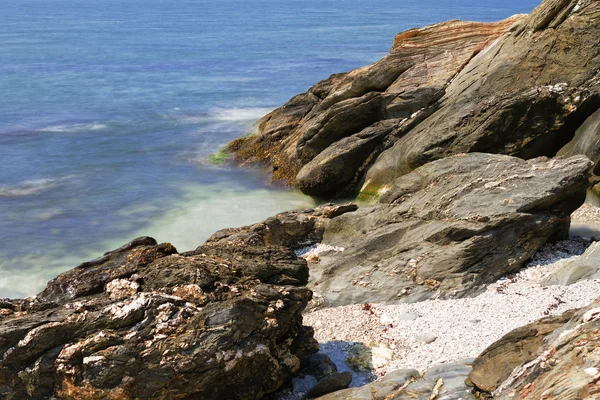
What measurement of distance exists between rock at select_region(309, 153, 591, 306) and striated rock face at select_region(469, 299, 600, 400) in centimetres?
575

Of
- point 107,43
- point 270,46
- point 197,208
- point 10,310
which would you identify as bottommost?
point 10,310

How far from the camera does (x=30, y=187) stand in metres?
36.5

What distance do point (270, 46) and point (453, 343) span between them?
8297cm

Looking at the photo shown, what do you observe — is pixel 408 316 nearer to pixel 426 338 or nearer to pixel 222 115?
pixel 426 338

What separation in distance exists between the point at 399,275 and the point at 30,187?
24.3m

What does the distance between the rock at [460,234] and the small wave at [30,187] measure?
1984cm

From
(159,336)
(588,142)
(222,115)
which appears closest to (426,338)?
(159,336)

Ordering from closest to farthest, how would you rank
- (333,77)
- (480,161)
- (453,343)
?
(453,343) < (480,161) < (333,77)

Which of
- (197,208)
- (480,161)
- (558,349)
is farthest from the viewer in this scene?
(197,208)

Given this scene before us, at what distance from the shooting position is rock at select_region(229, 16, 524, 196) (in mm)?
31484

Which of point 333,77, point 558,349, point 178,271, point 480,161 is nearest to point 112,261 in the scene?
point 178,271

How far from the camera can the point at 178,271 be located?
1451cm

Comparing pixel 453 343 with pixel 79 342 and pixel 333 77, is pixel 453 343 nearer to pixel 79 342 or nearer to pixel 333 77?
pixel 79 342

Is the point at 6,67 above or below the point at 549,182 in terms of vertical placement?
above
